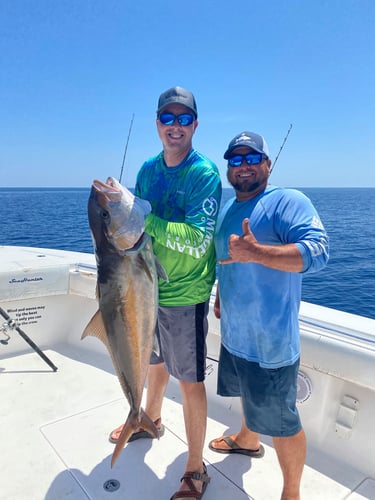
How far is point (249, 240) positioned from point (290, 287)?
0.43m

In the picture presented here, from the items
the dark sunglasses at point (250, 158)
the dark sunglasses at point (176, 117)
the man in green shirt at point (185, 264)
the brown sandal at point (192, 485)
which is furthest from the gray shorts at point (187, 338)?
the dark sunglasses at point (176, 117)

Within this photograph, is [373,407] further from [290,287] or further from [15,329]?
[15,329]

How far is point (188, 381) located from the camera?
102 inches

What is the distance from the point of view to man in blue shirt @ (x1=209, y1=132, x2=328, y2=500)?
2.10 meters

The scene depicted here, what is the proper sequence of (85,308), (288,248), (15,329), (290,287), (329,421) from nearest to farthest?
(288,248) < (290,287) < (329,421) < (15,329) < (85,308)

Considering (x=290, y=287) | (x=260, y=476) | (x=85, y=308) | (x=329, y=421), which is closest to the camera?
(x=290, y=287)

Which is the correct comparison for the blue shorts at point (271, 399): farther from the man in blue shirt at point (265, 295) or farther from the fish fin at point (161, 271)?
the fish fin at point (161, 271)

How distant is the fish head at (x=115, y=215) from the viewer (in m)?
2.10

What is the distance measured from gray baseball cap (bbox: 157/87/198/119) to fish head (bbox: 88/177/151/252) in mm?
697

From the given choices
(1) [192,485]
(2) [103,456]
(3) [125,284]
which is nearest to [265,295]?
(3) [125,284]

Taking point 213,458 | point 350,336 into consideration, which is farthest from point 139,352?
point 350,336

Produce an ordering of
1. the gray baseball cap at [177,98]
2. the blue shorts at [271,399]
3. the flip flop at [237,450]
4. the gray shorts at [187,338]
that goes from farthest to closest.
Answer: the flip flop at [237,450]
the gray shorts at [187,338]
the gray baseball cap at [177,98]
the blue shorts at [271,399]

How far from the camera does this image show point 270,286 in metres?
2.20

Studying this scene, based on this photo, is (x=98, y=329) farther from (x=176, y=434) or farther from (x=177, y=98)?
(x=177, y=98)
